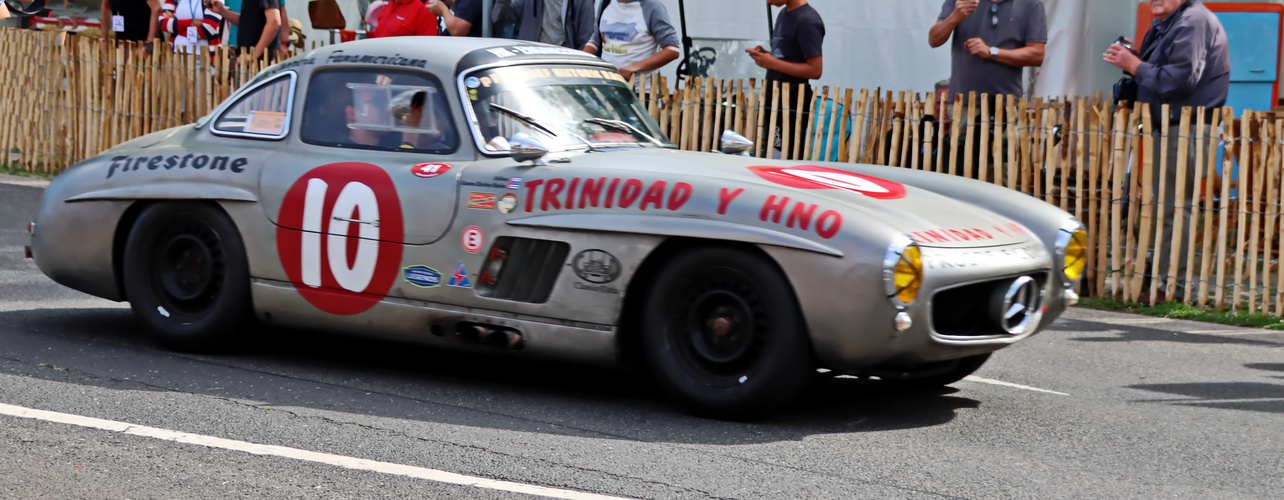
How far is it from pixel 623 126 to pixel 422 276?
1.13m

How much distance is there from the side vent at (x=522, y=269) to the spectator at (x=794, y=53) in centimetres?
446

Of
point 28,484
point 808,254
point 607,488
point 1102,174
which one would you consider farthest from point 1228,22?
point 28,484

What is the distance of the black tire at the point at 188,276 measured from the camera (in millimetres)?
6055

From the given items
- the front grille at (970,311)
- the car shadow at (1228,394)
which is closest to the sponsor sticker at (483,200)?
the front grille at (970,311)

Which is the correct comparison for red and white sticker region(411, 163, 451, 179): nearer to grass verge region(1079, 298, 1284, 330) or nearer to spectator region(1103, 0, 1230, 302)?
grass verge region(1079, 298, 1284, 330)

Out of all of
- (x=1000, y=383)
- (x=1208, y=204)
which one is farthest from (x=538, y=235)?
(x=1208, y=204)

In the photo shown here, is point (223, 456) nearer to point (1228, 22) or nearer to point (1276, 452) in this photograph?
point (1276, 452)

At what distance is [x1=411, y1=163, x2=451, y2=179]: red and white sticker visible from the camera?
564 centimetres

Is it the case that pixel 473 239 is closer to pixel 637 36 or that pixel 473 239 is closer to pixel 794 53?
pixel 794 53

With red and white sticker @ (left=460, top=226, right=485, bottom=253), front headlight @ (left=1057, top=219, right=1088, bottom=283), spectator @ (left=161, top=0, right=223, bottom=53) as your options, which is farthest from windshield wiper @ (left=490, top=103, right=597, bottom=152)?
spectator @ (left=161, top=0, right=223, bottom=53)

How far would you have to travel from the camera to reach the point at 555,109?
5.96m

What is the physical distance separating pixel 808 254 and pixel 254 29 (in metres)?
8.59

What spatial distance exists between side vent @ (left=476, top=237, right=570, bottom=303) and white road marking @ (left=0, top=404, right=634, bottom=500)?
1106 mm

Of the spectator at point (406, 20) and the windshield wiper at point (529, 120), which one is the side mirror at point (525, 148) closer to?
the windshield wiper at point (529, 120)
